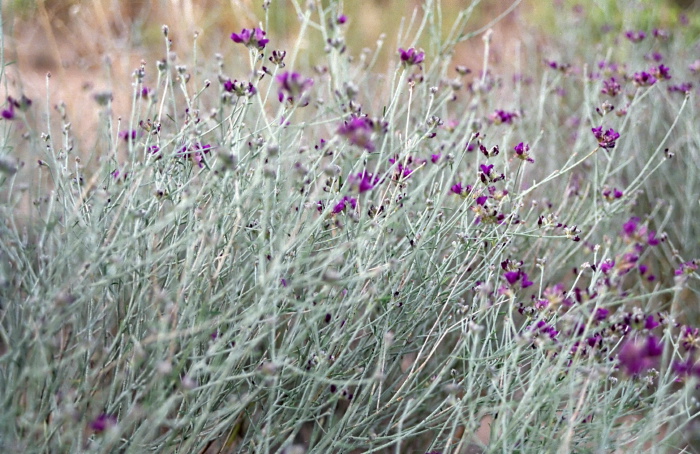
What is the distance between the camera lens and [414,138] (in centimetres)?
194

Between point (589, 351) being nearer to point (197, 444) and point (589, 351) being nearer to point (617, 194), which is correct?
point (617, 194)

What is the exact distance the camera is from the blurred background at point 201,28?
13.4 ft

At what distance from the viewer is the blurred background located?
13.4 ft

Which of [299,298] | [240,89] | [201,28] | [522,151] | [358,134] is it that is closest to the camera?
[358,134]

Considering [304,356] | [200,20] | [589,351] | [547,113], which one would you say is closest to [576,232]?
[589,351]

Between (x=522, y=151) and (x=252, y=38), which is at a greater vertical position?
(x=252, y=38)

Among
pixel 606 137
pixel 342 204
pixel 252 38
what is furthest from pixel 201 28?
pixel 606 137

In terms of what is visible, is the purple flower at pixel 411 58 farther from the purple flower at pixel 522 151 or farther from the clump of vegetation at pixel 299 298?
the purple flower at pixel 522 151

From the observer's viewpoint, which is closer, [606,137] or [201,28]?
[606,137]

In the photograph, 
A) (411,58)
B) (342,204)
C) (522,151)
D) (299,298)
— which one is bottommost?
(299,298)

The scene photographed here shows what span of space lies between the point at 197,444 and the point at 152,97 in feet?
2.98

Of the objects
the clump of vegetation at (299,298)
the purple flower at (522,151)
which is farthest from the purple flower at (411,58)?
the purple flower at (522,151)

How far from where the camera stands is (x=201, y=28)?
4.01 m

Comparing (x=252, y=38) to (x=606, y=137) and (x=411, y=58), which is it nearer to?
(x=411, y=58)
